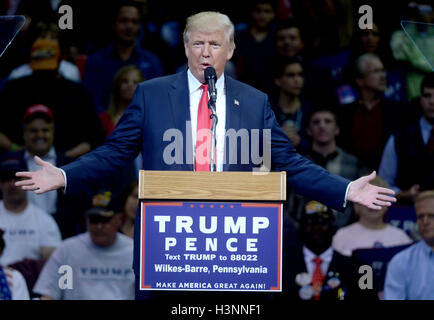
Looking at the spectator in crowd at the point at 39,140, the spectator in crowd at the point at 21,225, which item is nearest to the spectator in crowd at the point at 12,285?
the spectator in crowd at the point at 21,225

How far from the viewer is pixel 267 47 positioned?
625cm

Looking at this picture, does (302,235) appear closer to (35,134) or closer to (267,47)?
(267,47)

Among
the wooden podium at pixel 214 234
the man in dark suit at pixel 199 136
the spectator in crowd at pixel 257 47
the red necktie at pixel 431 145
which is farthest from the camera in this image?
the spectator in crowd at pixel 257 47

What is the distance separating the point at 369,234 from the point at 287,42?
1555 mm

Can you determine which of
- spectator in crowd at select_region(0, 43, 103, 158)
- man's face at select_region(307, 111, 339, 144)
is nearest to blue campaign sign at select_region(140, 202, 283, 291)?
spectator in crowd at select_region(0, 43, 103, 158)

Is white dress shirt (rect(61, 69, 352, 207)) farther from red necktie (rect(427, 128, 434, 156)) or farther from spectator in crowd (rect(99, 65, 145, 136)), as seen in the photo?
red necktie (rect(427, 128, 434, 156))

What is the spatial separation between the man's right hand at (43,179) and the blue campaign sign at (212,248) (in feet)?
1.33

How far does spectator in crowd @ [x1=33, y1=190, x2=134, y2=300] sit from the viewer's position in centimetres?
553

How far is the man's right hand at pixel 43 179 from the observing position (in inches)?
118

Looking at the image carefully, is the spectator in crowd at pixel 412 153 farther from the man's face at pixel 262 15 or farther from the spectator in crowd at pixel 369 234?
Answer: the man's face at pixel 262 15

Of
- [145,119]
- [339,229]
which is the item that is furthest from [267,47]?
[145,119]

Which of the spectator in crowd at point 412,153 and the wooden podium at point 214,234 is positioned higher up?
the spectator in crowd at point 412,153

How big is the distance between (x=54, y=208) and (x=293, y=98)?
1.88 m

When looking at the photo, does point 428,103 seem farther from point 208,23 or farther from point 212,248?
point 212,248
